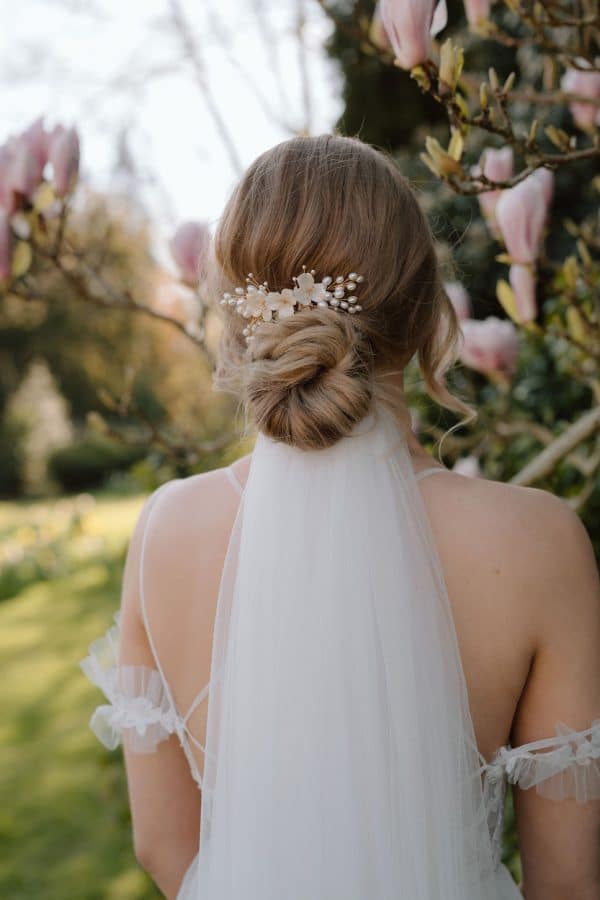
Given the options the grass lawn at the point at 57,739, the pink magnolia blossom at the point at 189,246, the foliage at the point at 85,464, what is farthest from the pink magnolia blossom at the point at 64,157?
the foliage at the point at 85,464

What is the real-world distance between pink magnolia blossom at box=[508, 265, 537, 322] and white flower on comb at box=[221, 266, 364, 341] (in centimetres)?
71

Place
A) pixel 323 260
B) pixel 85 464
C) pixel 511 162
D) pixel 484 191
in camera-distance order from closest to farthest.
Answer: pixel 323 260
pixel 484 191
pixel 511 162
pixel 85 464

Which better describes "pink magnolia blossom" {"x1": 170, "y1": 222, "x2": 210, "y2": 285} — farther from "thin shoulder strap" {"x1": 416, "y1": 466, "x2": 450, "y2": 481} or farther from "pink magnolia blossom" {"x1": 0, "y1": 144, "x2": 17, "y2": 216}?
"thin shoulder strap" {"x1": 416, "y1": 466, "x2": 450, "y2": 481}

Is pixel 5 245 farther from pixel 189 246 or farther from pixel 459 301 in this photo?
pixel 459 301

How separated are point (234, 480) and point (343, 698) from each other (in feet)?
1.17

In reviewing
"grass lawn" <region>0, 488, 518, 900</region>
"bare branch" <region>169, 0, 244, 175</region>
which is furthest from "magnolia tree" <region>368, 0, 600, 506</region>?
"bare branch" <region>169, 0, 244, 175</region>

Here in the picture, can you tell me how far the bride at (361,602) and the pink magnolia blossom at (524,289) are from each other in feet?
1.80

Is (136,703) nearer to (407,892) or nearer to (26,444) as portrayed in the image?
(407,892)

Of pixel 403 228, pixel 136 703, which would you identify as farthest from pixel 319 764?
pixel 403 228

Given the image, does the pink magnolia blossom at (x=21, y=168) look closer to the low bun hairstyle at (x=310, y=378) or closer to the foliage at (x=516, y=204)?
the foliage at (x=516, y=204)

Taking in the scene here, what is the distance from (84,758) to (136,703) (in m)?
2.91

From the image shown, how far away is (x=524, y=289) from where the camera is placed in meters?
1.74

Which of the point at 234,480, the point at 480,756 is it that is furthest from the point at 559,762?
the point at 234,480

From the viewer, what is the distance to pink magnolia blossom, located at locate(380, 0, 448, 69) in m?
1.31
